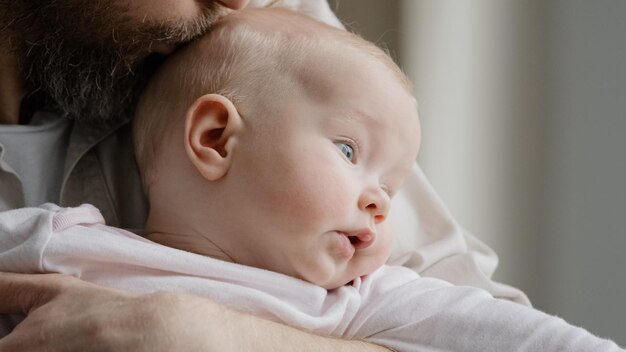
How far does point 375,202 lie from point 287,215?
0.11 metres

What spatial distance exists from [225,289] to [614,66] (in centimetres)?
120

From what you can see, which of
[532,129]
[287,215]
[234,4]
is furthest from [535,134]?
[287,215]

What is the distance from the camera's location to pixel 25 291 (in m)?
1.03

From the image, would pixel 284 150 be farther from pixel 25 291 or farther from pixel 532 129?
pixel 532 129

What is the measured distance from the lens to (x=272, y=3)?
56.8 inches

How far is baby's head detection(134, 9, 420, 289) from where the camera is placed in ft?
3.55

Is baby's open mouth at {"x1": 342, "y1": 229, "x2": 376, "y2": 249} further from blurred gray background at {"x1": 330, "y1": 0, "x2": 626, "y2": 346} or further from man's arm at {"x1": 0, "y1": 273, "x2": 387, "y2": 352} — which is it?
blurred gray background at {"x1": 330, "y1": 0, "x2": 626, "y2": 346}

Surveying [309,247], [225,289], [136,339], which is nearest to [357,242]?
[309,247]

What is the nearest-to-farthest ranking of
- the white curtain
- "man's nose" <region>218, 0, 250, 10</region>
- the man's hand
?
the man's hand → "man's nose" <region>218, 0, 250, 10</region> → the white curtain

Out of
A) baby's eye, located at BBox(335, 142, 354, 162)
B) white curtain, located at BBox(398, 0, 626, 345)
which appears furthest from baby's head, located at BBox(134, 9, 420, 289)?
white curtain, located at BBox(398, 0, 626, 345)

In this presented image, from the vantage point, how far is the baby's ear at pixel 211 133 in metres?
1.11

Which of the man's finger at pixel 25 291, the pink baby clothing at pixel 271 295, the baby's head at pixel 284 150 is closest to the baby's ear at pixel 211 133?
the baby's head at pixel 284 150

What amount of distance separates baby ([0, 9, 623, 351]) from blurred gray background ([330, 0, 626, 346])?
36.2 inches

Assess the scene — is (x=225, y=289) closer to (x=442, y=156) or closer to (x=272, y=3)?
(x=272, y=3)
